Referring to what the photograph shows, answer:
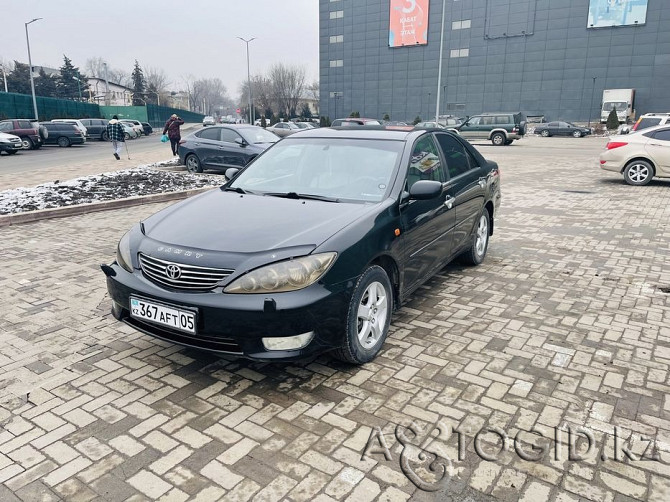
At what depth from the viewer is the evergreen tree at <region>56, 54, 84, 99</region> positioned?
7688 cm

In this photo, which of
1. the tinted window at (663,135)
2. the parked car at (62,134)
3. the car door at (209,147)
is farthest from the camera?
the parked car at (62,134)

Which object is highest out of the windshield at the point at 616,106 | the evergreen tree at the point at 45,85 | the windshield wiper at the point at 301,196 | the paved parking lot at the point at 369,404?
the evergreen tree at the point at 45,85

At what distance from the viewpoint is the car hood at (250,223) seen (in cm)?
335

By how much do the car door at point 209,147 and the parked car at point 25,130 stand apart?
53.6 feet

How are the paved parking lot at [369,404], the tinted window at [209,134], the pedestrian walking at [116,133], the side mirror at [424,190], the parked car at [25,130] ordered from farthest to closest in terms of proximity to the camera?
the parked car at [25,130] → the pedestrian walking at [116,133] → the tinted window at [209,134] → the side mirror at [424,190] → the paved parking lot at [369,404]

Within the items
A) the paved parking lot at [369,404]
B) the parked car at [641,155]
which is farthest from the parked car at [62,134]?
the paved parking lot at [369,404]

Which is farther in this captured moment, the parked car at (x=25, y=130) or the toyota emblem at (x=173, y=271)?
the parked car at (x=25, y=130)

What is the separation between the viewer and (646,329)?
4367mm

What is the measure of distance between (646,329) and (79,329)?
4700 millimetres

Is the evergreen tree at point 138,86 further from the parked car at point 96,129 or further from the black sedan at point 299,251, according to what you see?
the black sedan at point 299,251

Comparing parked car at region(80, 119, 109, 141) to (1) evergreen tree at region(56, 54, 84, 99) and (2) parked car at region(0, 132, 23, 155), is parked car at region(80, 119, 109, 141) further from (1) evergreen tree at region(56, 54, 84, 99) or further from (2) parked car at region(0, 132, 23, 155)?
(1) evergreen tree at region(56, 54, 84, 99)

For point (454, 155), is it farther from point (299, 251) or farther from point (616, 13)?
point (616, 13)

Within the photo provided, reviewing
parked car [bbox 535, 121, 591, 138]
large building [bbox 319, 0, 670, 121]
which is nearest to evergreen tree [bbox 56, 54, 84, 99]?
large building [bbox 319, 0, 670, 121]

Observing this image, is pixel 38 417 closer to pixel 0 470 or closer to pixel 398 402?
pixel 0 470
